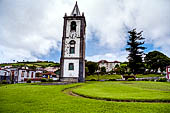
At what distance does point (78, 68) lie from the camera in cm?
2669

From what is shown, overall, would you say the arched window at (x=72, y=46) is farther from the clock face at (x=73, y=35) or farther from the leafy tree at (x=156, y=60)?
the leafy tree at (x=156, y=60)

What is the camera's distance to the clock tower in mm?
26562

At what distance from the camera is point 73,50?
90.9ft

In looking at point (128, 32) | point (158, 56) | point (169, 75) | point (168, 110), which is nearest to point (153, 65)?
point (158, 56)

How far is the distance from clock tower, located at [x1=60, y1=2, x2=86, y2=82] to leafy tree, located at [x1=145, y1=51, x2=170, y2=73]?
1607 inches

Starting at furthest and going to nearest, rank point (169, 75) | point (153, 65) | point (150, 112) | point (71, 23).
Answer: point (153, 65), point (169, 75), point (71, 23), point (150, 112)

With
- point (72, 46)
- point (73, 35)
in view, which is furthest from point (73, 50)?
point (73, 35)

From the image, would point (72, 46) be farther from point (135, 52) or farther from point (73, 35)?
point (135, 52)

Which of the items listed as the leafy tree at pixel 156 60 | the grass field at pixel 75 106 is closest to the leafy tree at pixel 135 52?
the leafy tree at pixel 156 60

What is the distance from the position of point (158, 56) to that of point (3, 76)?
5583cm

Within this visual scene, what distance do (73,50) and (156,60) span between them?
43.3m

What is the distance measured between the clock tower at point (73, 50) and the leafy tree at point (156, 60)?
134 ft

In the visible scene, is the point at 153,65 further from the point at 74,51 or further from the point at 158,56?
the point at 74,51

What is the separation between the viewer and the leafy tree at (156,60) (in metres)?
55.2
